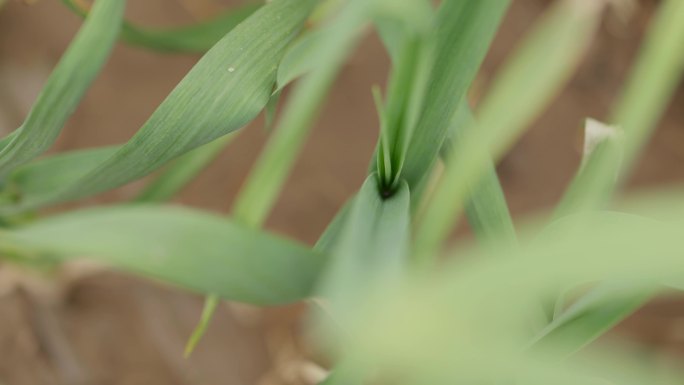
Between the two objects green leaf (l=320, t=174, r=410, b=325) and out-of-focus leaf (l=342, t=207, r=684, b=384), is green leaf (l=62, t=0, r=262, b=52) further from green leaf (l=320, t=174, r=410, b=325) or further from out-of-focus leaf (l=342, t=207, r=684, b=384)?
out-of-focus leaf (l=342, t=207, r=684, b=384)

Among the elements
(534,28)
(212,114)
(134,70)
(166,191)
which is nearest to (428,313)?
(212,114)

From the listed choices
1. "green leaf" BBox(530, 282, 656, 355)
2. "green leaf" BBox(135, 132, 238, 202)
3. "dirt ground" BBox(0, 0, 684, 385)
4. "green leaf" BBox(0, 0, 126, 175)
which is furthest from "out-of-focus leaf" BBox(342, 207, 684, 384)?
"dirt ground" BBox(0, 0, 684, 385)

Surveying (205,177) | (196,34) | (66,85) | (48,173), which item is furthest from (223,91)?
(205,177)

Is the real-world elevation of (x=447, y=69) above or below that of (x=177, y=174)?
above

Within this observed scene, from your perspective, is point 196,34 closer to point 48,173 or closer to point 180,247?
point 48,173

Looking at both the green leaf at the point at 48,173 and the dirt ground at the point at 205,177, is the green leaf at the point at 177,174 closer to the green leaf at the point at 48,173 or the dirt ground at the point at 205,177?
the green leaf at the point at 48,173
